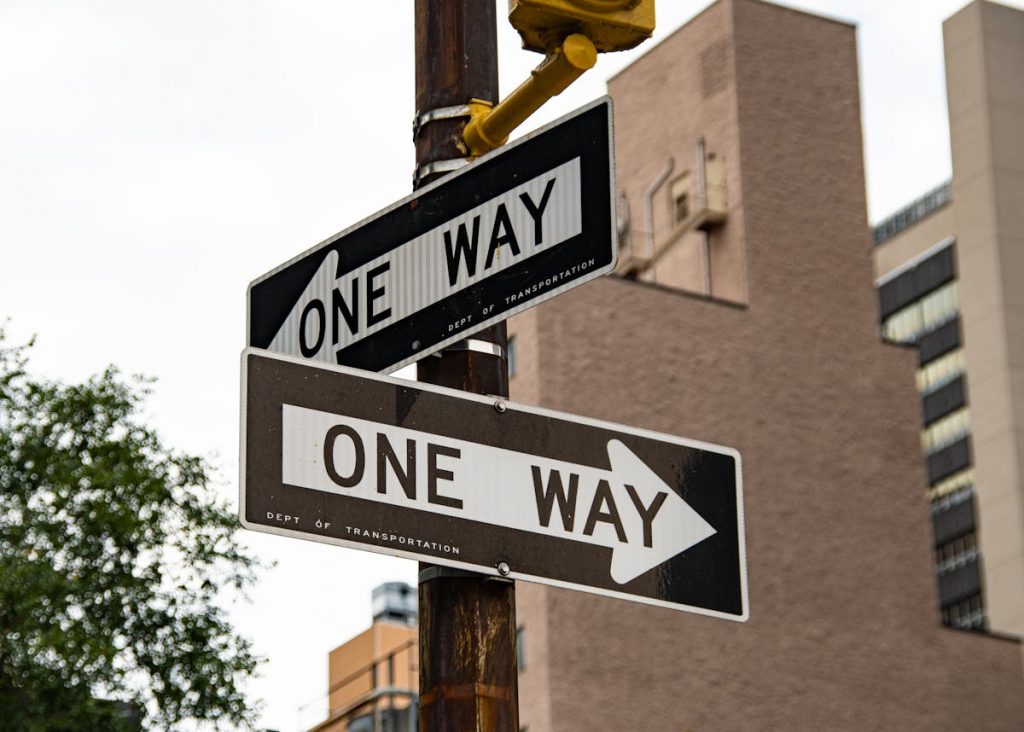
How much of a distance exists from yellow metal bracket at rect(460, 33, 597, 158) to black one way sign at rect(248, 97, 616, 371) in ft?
0.37

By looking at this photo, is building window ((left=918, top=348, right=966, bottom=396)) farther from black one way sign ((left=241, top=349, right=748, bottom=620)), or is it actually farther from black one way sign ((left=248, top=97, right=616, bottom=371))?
black one way sign ((left=241, top=349, right=748, bottom=620))

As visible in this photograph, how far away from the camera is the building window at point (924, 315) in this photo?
108m

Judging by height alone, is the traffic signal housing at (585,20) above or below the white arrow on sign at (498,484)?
above

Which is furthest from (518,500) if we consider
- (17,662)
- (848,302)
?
(848,302)

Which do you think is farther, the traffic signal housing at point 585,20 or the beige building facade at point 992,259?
the beige building facade at point 992,259

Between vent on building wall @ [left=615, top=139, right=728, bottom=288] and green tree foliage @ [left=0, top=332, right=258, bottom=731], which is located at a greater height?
vent on building wall @ [left=615, top=139, right=728, bottom=288]

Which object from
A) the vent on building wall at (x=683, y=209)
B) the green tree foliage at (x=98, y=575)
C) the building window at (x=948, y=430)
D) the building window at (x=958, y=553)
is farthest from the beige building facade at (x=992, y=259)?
the green tree foliage at (x=98, y=575)

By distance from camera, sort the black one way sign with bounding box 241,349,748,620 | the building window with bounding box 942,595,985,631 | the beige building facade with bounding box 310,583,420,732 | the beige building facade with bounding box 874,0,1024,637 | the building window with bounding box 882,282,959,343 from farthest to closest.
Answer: the building window with bounding box 882,282,959,343, the building window with bounding box 942,595,985,631, the beige building facade with bounding box 874,0,1024,637, the beige building facade with bounding box 310,583,420,732, the black one way sign with bounding box 241,349,748,620

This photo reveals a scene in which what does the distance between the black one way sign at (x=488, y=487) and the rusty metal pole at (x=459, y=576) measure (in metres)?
0.25

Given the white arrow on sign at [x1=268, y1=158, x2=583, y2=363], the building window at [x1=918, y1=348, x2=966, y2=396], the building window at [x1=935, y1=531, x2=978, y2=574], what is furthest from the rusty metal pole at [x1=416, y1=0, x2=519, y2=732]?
the building window at [x1=918, y1=348, x2=966, y2=396]

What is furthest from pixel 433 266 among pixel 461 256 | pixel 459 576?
pixel 459 576

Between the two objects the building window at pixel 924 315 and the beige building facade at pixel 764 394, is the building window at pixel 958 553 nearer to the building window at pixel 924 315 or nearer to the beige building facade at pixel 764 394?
the building window at pixel 924 315

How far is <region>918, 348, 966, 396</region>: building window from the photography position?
4286 inches

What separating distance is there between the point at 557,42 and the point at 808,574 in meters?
43.8
